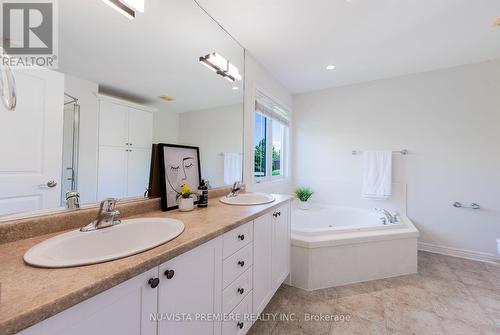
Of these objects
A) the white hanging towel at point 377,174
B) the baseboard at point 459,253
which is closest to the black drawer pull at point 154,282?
the white hanging towel at point 377,174

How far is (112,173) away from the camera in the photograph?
112 cm

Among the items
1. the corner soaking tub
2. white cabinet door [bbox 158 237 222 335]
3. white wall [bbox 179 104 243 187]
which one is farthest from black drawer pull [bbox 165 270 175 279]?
the corner soaking tub

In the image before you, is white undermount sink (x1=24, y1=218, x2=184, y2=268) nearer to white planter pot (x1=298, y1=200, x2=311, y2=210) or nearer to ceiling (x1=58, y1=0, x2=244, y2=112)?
ceiling (x1=58, y1=0, x2=244, y2=112)

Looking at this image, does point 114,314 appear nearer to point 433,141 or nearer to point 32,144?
point 32,144

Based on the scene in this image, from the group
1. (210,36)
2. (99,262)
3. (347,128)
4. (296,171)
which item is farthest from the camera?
(296,171)

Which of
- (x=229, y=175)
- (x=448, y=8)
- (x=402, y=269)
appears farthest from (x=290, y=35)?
(x=402, y=269)

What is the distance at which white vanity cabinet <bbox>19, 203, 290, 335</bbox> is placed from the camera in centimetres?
55

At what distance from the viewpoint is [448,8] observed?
5.44ft

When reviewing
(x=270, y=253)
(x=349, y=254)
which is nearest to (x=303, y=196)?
(x=349, y=254)

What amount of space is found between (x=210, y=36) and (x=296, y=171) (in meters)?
2.51

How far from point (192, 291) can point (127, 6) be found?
59.1 inches

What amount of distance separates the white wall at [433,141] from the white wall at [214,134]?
1.91 m

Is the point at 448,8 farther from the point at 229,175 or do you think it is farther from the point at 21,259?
the point at 21,259

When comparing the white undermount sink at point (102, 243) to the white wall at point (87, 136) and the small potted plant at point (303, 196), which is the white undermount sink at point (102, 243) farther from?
the small potted plant at point (303, 196)
